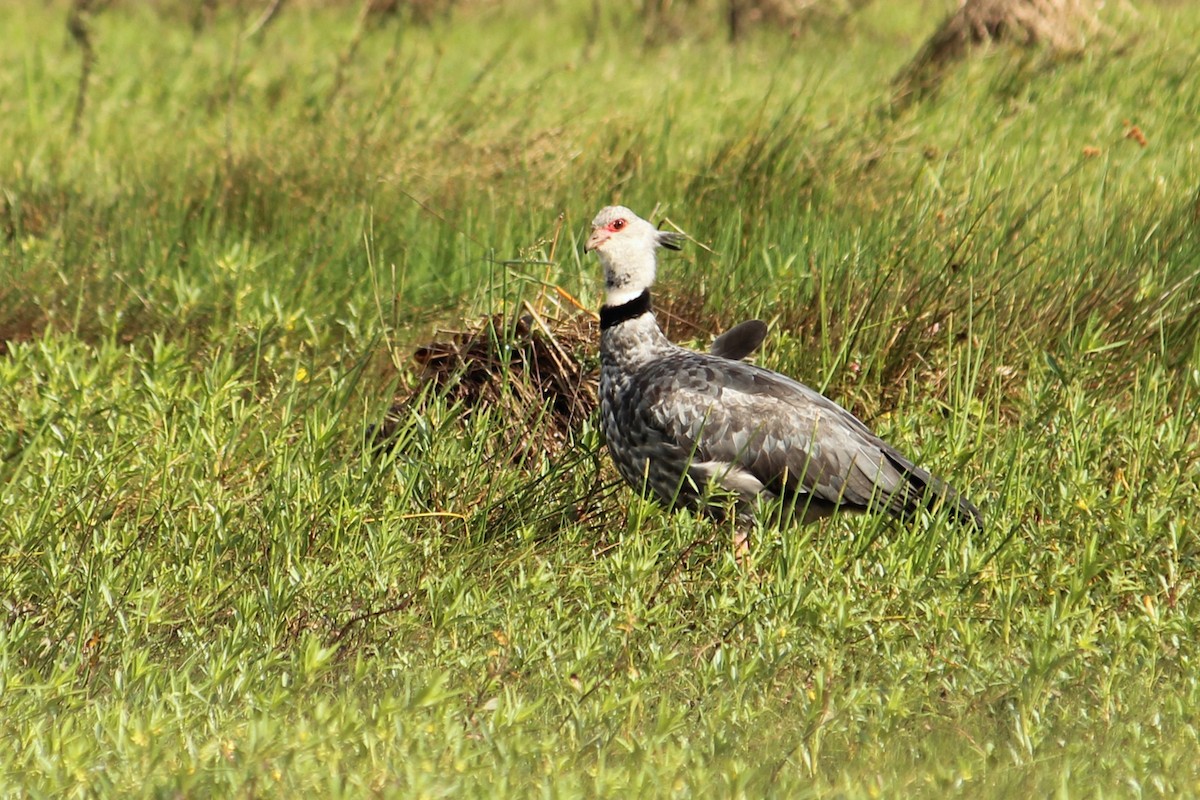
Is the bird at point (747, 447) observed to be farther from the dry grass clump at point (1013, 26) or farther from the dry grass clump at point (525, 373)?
the dry grass clump at point (1013, 26)

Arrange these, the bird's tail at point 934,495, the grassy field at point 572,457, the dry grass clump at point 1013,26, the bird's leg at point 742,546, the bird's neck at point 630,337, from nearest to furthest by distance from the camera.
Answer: the grassy field at point 572,457 < the bird's leg at point 742,546 < the bird's tail at point 934,495 < the bird's neck at point 630,337 < the dry grass clump at point 1013,26

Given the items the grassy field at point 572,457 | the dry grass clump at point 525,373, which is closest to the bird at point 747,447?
the grassy field at point 572,457

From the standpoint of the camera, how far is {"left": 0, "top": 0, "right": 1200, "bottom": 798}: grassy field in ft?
10.6

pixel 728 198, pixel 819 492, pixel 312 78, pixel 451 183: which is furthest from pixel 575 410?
pixel 312 78

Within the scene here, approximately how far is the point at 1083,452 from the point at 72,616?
2972 millimetres

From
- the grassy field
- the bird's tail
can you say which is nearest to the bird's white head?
the grassy field

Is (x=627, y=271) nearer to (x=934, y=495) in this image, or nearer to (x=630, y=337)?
(x=630, y=337)

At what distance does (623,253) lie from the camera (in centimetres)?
496

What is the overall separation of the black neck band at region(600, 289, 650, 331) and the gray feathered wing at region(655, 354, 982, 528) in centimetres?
34

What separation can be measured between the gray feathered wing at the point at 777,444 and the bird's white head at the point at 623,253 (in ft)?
1.36

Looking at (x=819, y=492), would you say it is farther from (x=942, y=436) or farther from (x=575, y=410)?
(x=575, y=410)

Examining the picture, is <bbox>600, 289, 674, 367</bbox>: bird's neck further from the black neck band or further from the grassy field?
the grassy field

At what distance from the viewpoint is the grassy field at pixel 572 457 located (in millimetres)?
3219

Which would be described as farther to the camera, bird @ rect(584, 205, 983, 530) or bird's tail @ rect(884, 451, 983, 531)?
bird @ rect(584, 205, 983, 530)
